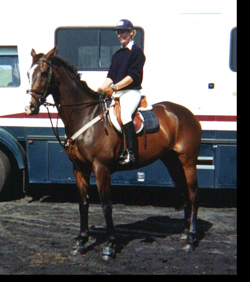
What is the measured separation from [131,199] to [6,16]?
13.7 feet

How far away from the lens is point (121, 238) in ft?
15.6

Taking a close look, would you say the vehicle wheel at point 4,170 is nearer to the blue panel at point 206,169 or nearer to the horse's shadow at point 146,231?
the horse's shadow at point 146,231

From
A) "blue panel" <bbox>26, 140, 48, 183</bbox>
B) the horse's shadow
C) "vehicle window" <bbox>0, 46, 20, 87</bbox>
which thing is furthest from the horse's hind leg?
"vehicle window" <bbox>0, 46, 20, 87</bbox>

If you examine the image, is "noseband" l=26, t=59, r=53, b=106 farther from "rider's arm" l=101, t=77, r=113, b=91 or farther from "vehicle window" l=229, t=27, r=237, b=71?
"vehicle window" l=229, t=27, r=237, b=71

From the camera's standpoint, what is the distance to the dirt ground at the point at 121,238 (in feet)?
12.5

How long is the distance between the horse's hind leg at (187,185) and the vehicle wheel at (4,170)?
3.02 m

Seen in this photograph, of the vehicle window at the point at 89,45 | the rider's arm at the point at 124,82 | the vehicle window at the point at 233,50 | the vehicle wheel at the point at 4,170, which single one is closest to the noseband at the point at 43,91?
the rider's arm at the point at 124,82

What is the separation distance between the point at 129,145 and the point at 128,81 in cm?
78

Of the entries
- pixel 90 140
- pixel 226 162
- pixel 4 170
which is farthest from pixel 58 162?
pixel 226 162

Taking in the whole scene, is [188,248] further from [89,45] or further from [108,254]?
[89,45]

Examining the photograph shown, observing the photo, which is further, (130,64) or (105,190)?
(130,64)

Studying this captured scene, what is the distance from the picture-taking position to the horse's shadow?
4.60 metres

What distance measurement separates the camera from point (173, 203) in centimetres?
677
